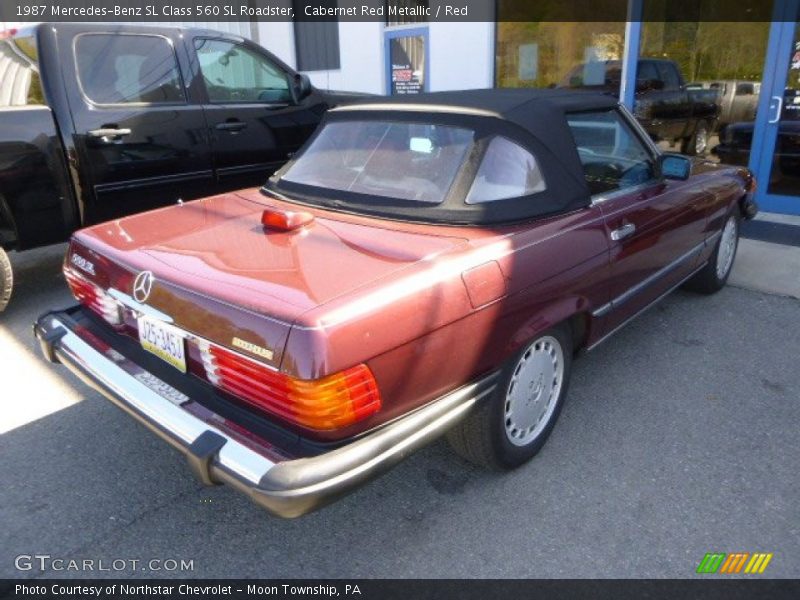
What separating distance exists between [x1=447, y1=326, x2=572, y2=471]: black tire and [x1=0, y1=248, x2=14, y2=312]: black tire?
3.51 m

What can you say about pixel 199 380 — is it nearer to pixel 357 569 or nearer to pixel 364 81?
pixel 357 569

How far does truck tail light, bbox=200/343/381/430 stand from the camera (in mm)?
1753

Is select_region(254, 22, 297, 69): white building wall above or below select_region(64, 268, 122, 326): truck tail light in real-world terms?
above

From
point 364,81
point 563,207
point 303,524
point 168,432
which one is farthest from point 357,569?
point 364,81

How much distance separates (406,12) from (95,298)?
8216 mm

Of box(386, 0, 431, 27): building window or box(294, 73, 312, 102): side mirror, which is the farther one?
box(386, 0, 431, 27): building window

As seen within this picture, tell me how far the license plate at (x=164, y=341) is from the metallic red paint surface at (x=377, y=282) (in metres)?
0.06

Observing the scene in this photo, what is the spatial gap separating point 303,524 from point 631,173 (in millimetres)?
2420

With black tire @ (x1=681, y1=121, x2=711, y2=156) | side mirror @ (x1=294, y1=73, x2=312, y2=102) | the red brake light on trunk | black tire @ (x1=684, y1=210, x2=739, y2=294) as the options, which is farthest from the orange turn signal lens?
black tire @ (x1=681, y1=121, x2=711, y2=156)

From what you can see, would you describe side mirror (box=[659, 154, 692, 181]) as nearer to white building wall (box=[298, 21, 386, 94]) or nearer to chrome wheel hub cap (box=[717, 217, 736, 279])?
chrome wheel hub cap (box=[717, 217, 736, 279])

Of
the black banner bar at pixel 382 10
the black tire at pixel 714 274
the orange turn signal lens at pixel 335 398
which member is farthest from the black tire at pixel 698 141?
the orange turn signal lens at pixel 335 398

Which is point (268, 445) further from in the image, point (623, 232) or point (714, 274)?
point (714, 274)

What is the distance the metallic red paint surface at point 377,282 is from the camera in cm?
180

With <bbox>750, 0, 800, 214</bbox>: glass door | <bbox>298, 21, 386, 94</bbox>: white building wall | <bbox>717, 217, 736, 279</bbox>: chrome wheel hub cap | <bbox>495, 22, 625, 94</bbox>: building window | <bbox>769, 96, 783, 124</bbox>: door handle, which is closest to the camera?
<bbox>717, 217, 736, 279</bbox>: chrome wheel hub cap
